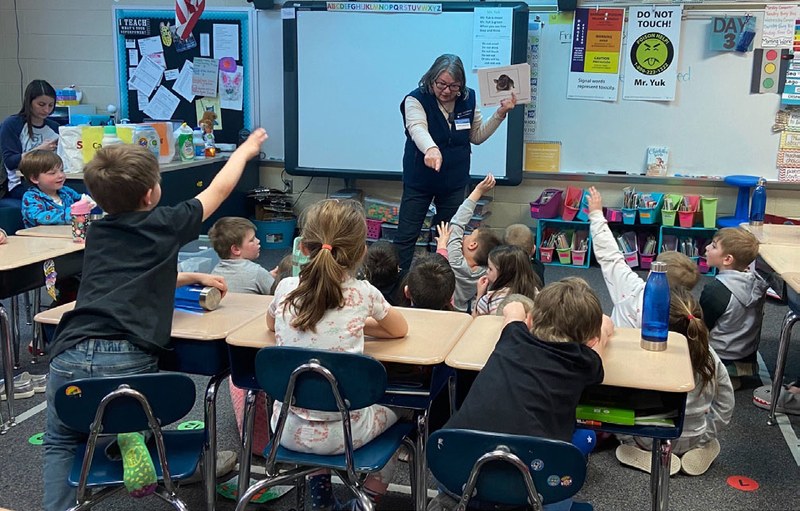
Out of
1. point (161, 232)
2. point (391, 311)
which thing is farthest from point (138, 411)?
point (391, 311)

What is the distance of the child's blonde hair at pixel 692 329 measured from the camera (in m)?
2.46

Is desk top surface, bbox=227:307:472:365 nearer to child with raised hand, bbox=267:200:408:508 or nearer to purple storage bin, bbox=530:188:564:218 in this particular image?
child with raised hand, bbox=267:200:408:508

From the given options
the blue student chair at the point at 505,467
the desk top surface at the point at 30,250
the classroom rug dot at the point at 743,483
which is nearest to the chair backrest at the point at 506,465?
the blue student chair at the point at 505,467

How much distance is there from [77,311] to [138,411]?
333 millimetres

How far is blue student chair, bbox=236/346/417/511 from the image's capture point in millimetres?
1931

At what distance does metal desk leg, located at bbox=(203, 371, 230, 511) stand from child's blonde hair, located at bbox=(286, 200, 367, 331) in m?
0.35

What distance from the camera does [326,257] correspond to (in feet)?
6.72

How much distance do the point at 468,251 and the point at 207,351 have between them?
1.65 metres

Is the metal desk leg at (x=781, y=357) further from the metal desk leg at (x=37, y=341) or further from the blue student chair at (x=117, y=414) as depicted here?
the metal desk leg at (x=37, y=341)

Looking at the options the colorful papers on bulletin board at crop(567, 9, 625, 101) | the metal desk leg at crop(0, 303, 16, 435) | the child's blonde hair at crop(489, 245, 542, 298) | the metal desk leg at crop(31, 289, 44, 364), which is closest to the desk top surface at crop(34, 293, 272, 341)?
the metal desk leg at crop(0, 303, 16, 435)

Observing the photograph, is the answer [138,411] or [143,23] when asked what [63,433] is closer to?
[138,411]

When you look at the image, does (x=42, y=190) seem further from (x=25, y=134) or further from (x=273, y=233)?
(x=273, y=233)

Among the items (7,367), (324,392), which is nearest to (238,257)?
(7,367)

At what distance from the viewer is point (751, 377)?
373 cm
